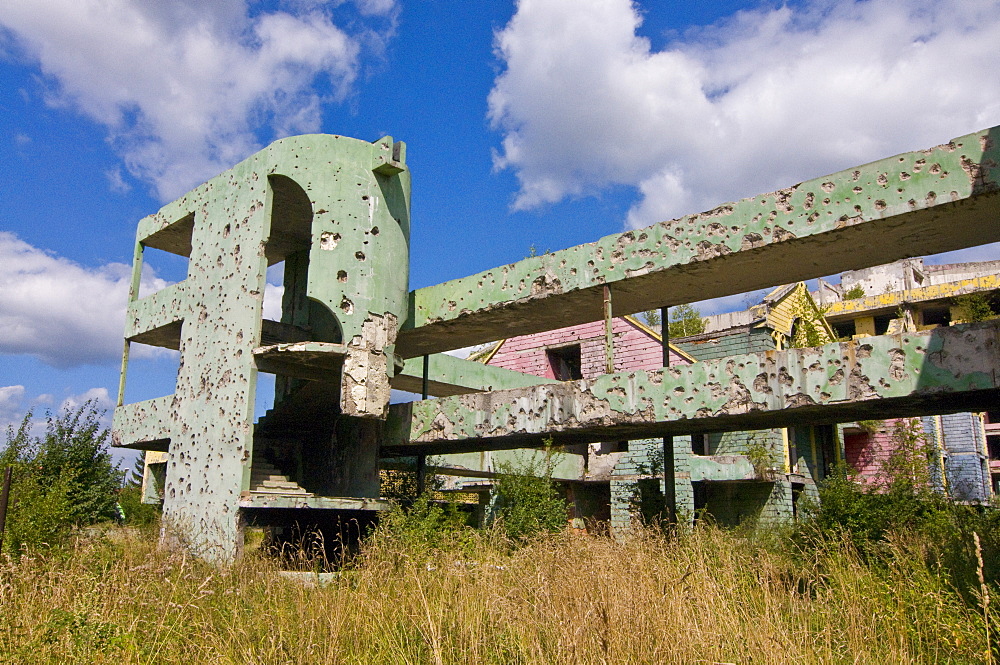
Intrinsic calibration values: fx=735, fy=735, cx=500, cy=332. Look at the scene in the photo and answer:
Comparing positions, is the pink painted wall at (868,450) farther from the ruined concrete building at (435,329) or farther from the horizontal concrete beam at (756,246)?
the horizontal concrete beam at (756,246)

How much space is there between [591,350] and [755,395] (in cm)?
1314

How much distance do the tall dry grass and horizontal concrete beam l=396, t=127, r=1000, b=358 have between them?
3761 millimetres

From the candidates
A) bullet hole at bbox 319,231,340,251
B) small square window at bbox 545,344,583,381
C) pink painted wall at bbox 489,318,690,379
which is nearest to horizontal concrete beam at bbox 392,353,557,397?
pink painted wall at bbox 489,318,690,379

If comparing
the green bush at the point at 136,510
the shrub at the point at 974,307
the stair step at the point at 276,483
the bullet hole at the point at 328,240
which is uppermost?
the shrub at the point at 974,307

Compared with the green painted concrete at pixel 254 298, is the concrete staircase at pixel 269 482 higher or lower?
lower

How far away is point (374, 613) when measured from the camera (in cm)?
644

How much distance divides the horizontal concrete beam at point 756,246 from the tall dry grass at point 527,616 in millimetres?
3761

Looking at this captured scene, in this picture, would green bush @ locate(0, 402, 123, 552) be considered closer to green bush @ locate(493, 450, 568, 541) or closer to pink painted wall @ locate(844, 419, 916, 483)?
green bush @ locate(493, 450, 568, 541)

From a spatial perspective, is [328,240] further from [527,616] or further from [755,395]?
[527,616]

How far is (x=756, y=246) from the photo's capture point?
9242 mm

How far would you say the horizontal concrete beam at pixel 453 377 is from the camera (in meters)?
17.6

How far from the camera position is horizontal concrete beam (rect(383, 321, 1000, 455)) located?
803 cm

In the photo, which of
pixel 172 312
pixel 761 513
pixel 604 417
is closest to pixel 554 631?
pixel 604 417

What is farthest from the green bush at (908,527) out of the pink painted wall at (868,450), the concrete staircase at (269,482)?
the concrete staircase at (269,482)
